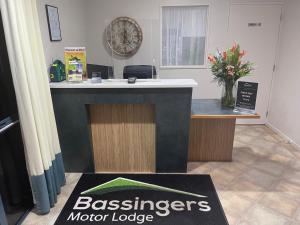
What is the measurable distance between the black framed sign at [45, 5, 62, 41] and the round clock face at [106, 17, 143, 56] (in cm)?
132

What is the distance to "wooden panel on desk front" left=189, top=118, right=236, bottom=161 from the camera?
9.37 ft

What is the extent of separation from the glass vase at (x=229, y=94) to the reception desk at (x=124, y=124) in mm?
502

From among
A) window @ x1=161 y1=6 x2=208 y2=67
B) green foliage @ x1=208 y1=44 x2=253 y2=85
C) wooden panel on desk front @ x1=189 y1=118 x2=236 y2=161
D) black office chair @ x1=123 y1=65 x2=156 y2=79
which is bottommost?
wooden panel on desk front @ x1=189 y1=118 x2=236 y2=161

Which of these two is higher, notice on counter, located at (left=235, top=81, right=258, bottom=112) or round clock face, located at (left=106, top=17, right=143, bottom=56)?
round clock face, located at (left=106, top=17, right=143, bottom=56)

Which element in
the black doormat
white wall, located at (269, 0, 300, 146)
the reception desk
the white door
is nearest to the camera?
the black doormat

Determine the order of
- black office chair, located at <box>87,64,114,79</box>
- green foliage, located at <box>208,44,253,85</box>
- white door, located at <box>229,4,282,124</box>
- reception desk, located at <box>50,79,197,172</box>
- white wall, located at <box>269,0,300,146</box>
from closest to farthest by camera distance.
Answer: reception desk, located at <box>50,79,197,172</box> < green foliage, located at <box>208,44,253,85</box> < black office chair, located at <box>87,64,114,79</box> < white wall, located at <box>269,0,300,146</box> < white door, located at <box>229,4,282,124</box>

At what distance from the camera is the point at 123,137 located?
8.79 ft

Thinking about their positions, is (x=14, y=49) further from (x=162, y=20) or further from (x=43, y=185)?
(x=162, y=20)

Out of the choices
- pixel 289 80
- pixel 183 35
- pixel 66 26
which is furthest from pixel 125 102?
pixel 289 80

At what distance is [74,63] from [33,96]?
745mm

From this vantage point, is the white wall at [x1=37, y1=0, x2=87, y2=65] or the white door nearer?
the white wall at [x1=37, y1=0, x2=87, y2=65]

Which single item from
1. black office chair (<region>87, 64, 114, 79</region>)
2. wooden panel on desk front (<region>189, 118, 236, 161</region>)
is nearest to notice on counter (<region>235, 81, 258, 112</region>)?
wooden panel on desk front (<region>189, 118, 236, 161</region>)

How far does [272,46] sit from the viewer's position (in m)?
3.89

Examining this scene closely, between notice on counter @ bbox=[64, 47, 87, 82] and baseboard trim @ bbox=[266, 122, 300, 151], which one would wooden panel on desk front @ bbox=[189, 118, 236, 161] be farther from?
notice on counter @ bbox=[64, 47, 87, 82]
